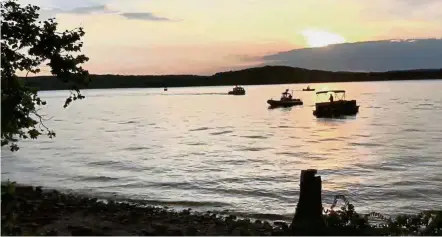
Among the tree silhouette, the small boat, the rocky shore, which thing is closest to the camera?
the tree silhouette

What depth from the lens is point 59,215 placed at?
1675 centimetres

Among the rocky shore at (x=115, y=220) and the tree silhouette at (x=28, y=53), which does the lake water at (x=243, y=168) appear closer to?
the rocky shore at (x=115, y=220)

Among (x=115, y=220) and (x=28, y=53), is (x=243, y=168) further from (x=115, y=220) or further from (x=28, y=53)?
(x=28, y=53)

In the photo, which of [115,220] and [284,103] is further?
[284,103]

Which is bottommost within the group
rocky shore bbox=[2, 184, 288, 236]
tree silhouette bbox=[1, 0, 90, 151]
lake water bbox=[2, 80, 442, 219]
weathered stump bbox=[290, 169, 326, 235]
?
lake water bbox=[2, 80, 442, 219]

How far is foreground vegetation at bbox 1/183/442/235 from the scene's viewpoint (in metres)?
11.6

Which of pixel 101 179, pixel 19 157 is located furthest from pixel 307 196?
pixel 19 157

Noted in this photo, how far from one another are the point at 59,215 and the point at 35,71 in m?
6.62

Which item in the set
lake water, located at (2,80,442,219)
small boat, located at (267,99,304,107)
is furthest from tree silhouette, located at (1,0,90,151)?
small boat, located at (267,99,304,107)

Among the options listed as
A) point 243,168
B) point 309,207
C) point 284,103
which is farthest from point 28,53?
point 284,103

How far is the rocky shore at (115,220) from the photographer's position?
1450 centimetres

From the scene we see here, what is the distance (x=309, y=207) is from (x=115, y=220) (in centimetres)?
731

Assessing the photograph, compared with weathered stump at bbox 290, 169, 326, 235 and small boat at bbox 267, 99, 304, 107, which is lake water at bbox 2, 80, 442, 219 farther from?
small boat at bbox 267, 99, 304, 107

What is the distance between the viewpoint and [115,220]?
54.3 ft
